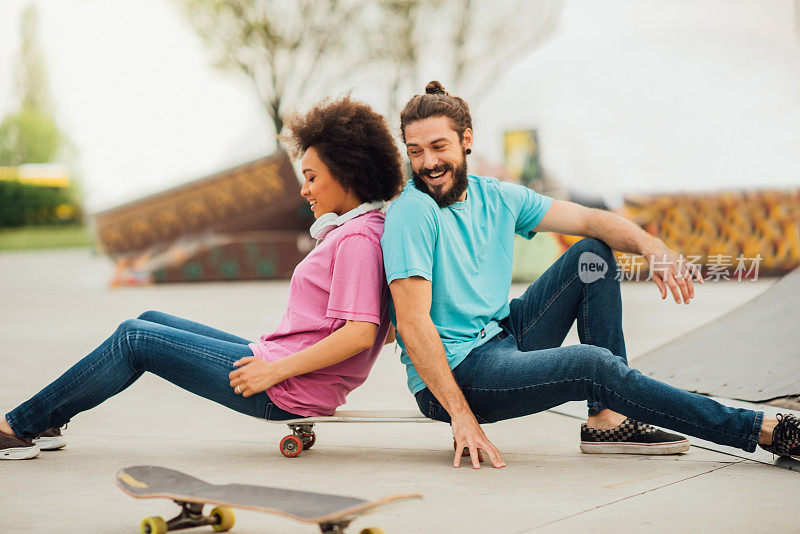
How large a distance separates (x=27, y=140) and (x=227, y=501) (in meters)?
61.6

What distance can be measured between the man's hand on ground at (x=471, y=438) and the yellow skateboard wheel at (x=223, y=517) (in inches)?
33.3

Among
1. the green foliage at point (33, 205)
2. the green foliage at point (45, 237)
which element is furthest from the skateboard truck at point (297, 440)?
the green foliage at point (33, 205)

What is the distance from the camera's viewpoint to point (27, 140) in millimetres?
58031

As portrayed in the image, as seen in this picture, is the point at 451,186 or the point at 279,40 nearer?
the point at 451,186

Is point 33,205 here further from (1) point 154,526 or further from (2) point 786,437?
(2) point 786,437

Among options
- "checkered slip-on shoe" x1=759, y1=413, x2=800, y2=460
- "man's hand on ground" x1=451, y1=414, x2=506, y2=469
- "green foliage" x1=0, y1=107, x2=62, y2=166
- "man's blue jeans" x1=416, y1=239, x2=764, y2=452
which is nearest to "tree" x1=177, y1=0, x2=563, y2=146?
"man's blue jeans" x1=416, y1=239, x2=764, y2=452

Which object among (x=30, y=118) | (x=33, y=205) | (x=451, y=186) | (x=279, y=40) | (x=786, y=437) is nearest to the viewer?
(x=786, y=437)

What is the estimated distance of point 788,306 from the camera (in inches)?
171

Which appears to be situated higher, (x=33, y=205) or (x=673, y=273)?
(x=33, y=205)

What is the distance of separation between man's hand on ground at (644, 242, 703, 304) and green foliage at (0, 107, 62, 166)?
195 ft

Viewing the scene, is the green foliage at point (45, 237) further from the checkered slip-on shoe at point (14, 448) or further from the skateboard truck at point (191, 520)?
the skateboard truck at point (191, 520)

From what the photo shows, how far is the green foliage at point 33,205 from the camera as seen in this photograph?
107 feet

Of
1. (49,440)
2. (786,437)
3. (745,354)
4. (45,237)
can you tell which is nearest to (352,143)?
(49,440)

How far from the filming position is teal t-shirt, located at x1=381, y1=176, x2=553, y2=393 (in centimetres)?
288
